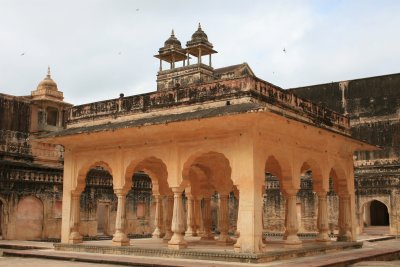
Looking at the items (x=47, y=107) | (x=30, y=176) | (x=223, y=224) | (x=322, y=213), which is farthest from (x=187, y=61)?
(x=322, y=213)

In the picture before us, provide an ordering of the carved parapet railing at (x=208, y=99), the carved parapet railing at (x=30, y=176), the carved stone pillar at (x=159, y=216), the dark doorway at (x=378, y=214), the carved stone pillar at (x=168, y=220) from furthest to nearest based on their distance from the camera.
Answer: the dark doorway at (x=378, y=214) < the carved parapet railing at (x=30, y=176) < the carved stone pillar at (x=159, y=216) < the carved stone pillar at (x=168, y=220) < the carved parapet railing at (x=208, y=99)

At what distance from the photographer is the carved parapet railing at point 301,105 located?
12898 mm

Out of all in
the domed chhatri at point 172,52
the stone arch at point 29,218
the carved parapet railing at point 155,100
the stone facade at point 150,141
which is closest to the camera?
the carved parapet railing at point 155,100

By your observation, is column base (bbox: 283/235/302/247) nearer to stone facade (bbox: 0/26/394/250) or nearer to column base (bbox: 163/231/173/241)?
stone facade (bbox: 0/26/394/250)

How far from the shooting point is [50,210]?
21484 millimetres

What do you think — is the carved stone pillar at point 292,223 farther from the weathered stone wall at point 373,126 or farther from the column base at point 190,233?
the weathered stone wall at point 373,126

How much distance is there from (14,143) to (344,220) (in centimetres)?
1477

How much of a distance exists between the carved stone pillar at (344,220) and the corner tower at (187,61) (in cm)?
920

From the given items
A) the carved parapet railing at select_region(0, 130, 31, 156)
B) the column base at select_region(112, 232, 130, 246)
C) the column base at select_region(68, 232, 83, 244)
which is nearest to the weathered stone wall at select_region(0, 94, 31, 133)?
the carved parapet railing at select_region(0, 130, 31, 156)

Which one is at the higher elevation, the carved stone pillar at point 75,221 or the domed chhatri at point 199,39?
the domed chhatri at point 199,39

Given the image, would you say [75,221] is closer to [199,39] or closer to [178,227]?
[178,227]

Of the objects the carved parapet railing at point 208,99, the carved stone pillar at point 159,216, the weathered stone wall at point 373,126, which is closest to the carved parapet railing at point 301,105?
the carved parapet railing at point 208,99

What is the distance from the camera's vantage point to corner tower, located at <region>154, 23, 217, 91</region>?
78.5 feet

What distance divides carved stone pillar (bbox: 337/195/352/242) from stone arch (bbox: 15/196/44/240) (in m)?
12.1
